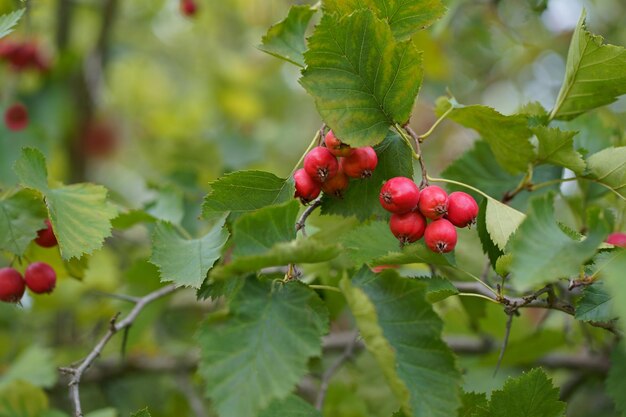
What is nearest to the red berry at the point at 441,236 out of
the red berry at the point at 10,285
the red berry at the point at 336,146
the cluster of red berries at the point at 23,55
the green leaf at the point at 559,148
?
the red berry at the point at 336,146

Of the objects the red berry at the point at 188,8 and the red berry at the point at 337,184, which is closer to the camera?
the red berry at the point at 337,184

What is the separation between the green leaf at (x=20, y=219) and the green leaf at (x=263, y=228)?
64 centimetres

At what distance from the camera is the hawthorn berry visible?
124cm

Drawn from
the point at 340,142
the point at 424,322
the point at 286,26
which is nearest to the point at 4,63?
the point at 286,26

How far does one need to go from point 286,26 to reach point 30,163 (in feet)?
2.19

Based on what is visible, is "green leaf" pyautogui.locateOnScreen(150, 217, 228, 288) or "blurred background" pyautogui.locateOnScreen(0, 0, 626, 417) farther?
"blurred background" pyautogui.locateOnScreen(0, 0, 626, 417)

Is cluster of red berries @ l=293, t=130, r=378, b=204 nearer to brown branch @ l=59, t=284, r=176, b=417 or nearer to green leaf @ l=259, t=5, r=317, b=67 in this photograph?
green leaf @ l=259, t=5, r=317, b=67

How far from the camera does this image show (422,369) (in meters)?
1.12

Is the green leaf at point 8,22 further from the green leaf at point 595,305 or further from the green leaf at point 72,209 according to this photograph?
the green leaf at point 595,305

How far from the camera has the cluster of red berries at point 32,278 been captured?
158 cm

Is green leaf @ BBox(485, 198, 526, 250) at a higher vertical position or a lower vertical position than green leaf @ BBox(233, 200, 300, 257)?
lower

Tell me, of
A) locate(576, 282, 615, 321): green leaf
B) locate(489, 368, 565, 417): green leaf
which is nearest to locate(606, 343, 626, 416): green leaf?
locate(489, 368, 565, 417): green leaf

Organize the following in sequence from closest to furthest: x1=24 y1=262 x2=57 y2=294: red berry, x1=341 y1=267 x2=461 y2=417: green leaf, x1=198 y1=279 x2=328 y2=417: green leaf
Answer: x1=198 y1=279 x2=328 y2=417: green leaf
x1=341 y1=267 x2=461 y2=417: green leaf
x1=24 y1=262 x2=57 y2=294: red berry

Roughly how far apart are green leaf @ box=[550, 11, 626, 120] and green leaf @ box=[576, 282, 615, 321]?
0.47m
